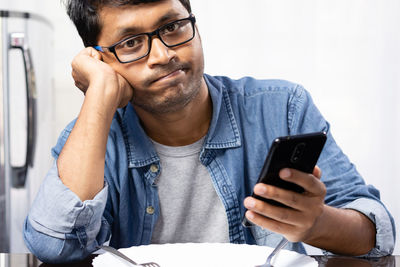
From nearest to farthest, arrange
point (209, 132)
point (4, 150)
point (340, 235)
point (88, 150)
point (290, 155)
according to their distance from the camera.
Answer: point (290, 155)
point (340, 235)
point (88, 150)
point (209, 132)
point (4, 150)

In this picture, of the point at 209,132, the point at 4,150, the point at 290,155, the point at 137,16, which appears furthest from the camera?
the point at 4,150

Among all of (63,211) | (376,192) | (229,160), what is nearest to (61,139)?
(63,211)

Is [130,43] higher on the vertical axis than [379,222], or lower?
higher

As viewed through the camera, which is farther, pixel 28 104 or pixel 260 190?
pixel 28 104

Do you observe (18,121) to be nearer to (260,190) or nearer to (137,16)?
(137,16)

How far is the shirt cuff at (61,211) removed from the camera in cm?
103

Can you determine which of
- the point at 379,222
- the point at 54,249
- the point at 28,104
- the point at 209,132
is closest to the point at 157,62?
the point at 209,132

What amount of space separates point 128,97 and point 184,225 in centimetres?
37

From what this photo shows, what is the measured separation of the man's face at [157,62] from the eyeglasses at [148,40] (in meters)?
0.01

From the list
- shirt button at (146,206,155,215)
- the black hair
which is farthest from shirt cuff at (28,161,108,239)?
the black hair

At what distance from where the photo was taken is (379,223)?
1065 millimetres

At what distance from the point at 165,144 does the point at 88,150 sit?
0.97ft

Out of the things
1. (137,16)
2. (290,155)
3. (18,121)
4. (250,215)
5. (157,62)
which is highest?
(137,16)

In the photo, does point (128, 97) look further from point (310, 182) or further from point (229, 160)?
point (310, 182)
